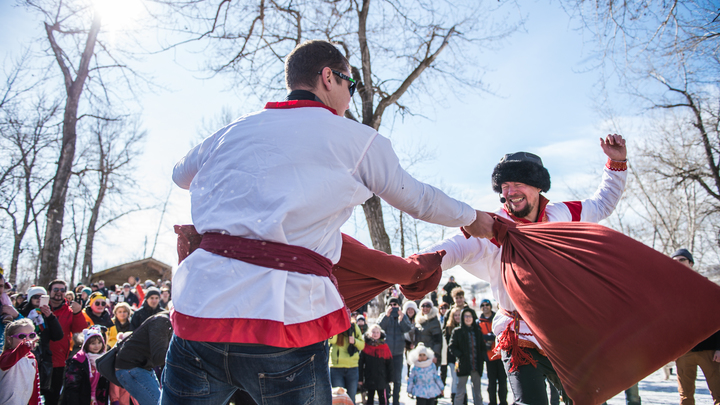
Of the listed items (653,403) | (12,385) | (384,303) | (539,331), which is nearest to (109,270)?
(384,303)

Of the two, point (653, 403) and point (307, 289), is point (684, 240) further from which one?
point (307, 289)

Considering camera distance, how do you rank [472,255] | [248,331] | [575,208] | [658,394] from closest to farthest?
[248,331] → [472,255] → [575,208] → [658,394]

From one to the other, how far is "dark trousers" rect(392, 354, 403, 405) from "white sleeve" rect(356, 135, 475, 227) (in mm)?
6873

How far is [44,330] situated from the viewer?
6766 mm

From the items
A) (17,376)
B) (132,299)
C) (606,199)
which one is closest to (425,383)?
(606,199)

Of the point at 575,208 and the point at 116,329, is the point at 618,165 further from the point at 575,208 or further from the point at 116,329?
the point at 116,329

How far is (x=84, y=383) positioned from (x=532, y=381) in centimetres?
572

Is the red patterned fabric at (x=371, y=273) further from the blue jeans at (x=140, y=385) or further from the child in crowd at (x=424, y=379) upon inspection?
the child in crowd at (x=424, y=379)

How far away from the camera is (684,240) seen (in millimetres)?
19359

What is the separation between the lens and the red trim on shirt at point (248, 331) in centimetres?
131

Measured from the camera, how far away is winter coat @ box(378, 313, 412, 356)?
848cm

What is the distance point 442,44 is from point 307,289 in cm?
998

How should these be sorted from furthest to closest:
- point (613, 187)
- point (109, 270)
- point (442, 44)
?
point (109, 270)
point (442, 44)
point (613, 187)

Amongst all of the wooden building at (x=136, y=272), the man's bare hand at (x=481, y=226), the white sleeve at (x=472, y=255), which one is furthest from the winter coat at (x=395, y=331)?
the wooden building at (x=136, y=272)
